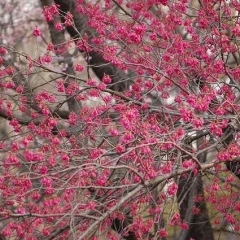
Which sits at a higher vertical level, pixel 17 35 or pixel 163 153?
pixel 163 153

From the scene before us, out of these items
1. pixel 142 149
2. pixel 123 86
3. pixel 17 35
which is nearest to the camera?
pixel 142 149

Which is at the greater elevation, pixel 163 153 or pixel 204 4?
pixel 204 4

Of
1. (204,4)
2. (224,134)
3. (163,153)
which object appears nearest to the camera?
(163,153)

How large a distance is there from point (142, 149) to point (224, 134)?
5.50ft

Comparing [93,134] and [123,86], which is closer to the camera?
[93,134]

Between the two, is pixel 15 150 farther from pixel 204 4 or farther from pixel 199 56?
pixel 204 4

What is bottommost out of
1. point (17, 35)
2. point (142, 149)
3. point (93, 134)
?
point (17, 35)

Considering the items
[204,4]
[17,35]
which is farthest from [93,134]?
[17,35]

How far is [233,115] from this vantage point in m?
7.01

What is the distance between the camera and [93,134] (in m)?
7.77

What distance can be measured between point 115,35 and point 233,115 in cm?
193

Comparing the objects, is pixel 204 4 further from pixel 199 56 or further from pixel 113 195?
pixel 113 195

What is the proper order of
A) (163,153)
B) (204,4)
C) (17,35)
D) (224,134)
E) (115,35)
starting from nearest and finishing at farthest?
(163,153)
(224,134)
(115,35)
(204,4)
(17,35)

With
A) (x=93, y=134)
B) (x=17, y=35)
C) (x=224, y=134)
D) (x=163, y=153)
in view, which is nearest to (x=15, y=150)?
(x=93, y=134)
